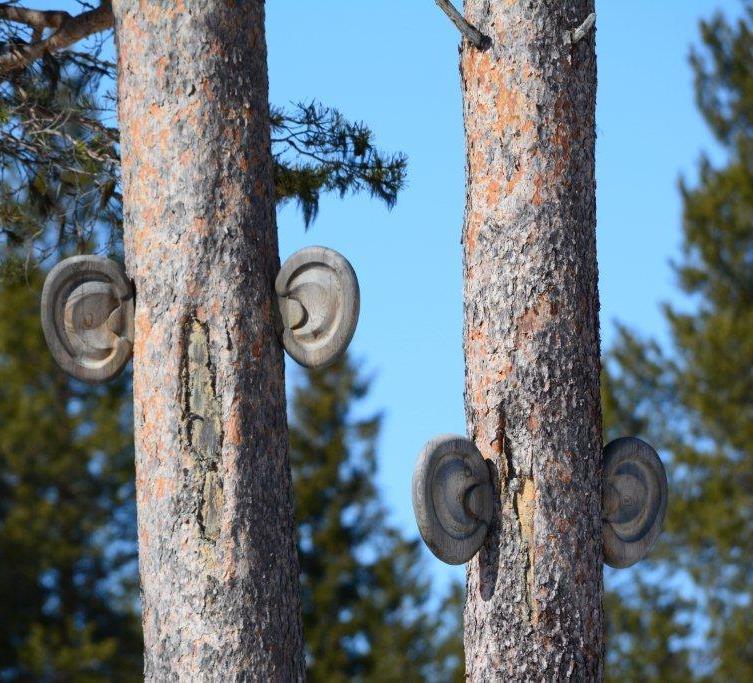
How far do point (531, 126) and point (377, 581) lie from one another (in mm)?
13512

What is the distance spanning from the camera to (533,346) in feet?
12.8

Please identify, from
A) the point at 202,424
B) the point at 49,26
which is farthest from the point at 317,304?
the point at 49,26

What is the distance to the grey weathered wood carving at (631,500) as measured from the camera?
411 cm

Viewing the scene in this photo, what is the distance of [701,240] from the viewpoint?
688 inches

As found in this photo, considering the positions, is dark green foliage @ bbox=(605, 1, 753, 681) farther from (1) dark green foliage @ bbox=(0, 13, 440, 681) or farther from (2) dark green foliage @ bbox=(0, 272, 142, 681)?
(2) dark green foliage @ bbox=(0, 272, 142, 681)

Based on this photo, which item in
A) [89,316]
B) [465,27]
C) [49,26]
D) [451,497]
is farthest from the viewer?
[49,26]

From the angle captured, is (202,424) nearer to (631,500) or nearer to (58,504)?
(631,500)

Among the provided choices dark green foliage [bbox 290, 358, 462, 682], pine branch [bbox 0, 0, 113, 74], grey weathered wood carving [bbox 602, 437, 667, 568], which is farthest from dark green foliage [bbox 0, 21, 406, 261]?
dark green foliage [bbox 290, 358, 462, 682]

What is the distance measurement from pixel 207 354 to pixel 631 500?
142 centimetres

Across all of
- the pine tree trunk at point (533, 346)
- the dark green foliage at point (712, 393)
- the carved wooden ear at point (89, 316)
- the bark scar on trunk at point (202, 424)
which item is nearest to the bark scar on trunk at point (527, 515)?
the pine tree trunk at point (533, 346)

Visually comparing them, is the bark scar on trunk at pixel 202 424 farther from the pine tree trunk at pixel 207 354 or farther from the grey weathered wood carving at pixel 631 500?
the grey weathered wood carving at pixel 631 500

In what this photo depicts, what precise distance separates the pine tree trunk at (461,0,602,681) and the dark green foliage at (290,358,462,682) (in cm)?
1268

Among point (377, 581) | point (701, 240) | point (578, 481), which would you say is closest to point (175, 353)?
point (578, 481)

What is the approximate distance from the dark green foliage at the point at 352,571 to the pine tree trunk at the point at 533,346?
12684 mm
